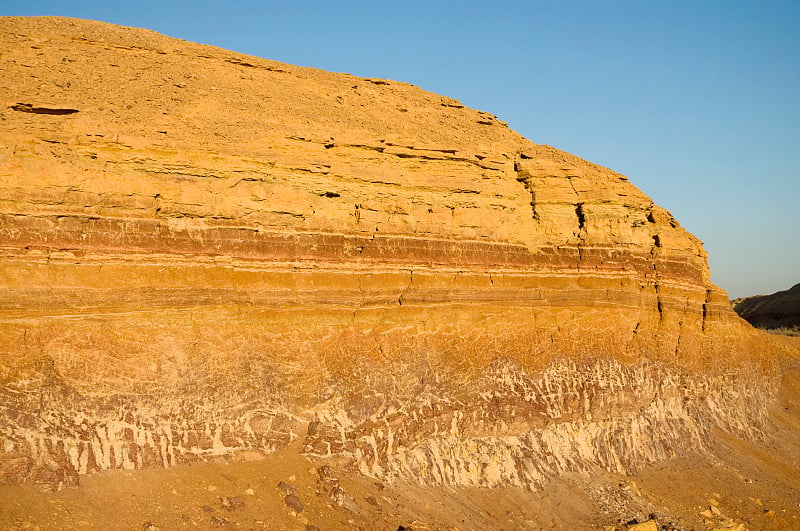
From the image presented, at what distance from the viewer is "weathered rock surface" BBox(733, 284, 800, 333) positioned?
45281mm

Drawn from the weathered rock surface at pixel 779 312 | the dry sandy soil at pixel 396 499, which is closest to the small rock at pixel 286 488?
the dry sandy soil at pixel 396 499

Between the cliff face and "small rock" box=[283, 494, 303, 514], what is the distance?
1237 mm

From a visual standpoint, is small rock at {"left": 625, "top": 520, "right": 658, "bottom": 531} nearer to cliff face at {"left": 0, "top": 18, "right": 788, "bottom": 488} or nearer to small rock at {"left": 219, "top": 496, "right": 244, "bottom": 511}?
cliff face at {"left": 0, "top": 18, "right": 788, "bottom": 488}

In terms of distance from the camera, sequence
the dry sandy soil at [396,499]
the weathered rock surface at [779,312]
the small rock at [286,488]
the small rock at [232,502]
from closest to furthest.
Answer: the dry sandy soil at [396,499], the small rock at [232,502], the small rock at [286,488], the weathered rock surface at [779,312]

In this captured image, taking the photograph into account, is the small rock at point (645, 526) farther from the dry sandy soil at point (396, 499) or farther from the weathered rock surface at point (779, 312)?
the weathered rock surface at point (779, 312)

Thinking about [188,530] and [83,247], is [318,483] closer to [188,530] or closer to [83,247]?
[188,530]

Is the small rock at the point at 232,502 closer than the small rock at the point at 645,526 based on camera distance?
Yes

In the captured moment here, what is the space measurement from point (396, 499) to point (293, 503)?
2.42 m

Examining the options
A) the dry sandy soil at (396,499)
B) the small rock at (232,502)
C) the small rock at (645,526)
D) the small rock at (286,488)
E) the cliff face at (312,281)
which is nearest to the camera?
the dry sandy soil at (396,499)

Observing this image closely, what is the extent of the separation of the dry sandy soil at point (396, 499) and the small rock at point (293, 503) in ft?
0.07

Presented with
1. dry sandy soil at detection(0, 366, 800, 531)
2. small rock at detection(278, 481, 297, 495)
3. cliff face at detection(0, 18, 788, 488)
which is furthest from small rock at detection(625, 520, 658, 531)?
small rock at detection(278, 481, 297, 495)

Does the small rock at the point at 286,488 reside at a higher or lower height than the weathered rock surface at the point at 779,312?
lower

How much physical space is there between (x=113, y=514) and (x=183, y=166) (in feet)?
22.2

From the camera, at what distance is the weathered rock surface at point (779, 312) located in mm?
45281
